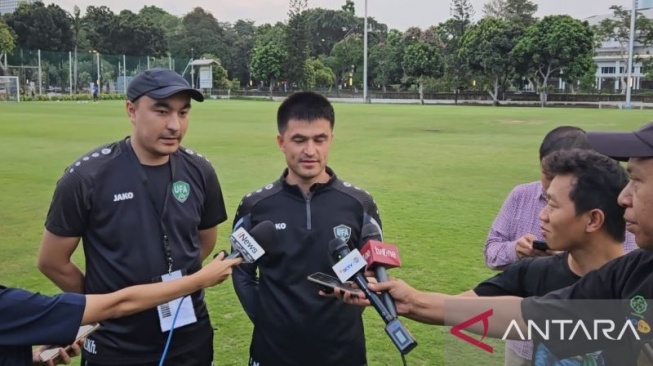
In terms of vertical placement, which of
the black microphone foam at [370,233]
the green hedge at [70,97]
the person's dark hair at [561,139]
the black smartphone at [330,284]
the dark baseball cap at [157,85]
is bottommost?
the black smartphone at [330,284]

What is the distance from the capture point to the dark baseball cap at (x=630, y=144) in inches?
66.0

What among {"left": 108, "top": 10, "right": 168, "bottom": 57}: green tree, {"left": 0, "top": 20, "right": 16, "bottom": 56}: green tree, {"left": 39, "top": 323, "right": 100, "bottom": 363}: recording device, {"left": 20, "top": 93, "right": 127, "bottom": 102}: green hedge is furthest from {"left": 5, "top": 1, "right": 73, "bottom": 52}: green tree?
{"left": 39, "top": 323, "right": 100, "bottom": 363}: recording device

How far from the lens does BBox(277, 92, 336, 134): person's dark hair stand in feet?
10.4

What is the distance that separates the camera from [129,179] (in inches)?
115

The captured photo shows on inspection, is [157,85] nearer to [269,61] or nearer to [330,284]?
[330,284]

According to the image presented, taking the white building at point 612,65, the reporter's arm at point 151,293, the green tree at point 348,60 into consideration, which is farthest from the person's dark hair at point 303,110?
the green tree at point 348,60

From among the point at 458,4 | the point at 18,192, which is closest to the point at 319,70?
the point at 458,4

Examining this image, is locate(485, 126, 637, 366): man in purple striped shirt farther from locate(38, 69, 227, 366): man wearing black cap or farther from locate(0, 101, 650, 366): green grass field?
locate(38, 69, 227, 366): man wearing black cap

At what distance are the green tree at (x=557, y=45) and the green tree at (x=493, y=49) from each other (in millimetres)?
1407

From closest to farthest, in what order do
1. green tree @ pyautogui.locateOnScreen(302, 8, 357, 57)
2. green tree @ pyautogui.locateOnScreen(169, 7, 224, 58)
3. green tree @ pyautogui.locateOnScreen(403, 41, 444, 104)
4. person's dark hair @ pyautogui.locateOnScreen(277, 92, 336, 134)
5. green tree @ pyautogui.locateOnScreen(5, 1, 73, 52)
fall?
person's dark hair @ pyautogui.locateOnScreen(277, 92, 336, 134) → green tree @ pyautogui.locateOnScreen(403, 41, 444, 104) → green tree @ pyautogui.locateOnScreen(5, 1, 73, 52) → green tree @ pyautogui.locateOnScreen(169, 7, 224, 58) → green tree @ pyautogui.locateOnScreen(302, 8, 357, 57)

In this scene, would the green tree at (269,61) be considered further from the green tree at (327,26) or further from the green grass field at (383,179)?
the green grass field at (383,179)

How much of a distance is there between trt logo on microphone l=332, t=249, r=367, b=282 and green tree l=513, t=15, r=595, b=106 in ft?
172

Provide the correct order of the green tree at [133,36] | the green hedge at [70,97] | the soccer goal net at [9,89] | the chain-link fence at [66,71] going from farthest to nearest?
1. the green tree at [133,36]
2. the chain-link fence at [66,71]
3. the green hedge at [70,97]
4. the soccer goal net at [9,89]

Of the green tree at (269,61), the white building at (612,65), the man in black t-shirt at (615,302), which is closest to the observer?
the man in black t-shirt at (615,302)
